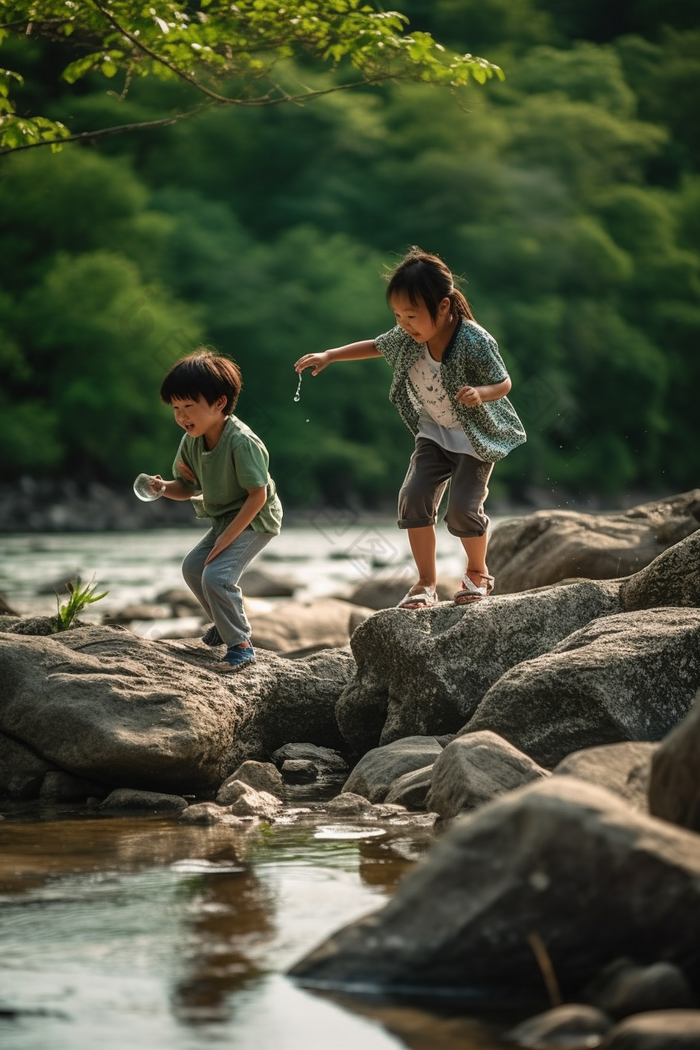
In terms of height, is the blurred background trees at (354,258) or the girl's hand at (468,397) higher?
the girl's hand at (468,397)

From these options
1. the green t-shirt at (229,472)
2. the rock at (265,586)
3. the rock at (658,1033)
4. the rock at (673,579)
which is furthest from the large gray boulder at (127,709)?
the rock at (265,586)

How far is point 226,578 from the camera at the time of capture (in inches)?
233

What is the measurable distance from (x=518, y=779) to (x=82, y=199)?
105 ft

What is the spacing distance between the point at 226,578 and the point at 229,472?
1.38 ft

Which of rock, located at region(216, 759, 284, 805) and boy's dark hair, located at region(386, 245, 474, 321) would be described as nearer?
rock, located at region(216, 759, 284, 805)

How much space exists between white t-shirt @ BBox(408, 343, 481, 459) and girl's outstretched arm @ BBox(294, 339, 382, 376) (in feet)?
0.64

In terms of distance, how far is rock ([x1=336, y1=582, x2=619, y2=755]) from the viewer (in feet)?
19.0

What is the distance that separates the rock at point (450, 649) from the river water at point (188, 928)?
81 cm

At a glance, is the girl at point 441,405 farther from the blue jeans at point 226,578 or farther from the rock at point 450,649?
the blue jeans at point 226,578

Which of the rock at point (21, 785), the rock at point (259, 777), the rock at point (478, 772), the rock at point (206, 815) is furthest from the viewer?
the rock at point (259, 777)

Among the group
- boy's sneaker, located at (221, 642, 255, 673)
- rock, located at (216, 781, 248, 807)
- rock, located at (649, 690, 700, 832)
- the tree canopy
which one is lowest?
rock, located at (216, 781, 248, 807)

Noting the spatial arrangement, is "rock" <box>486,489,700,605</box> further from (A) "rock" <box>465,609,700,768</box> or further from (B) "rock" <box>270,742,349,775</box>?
(A) "rock" <box>465,609,700,768</box>

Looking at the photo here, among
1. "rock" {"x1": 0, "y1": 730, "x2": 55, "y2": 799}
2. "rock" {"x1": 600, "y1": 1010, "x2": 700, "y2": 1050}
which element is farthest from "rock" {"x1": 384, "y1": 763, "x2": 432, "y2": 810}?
"rock" {"x1": 600, "y1": 1010, "x2": 700, "y2": 1050}

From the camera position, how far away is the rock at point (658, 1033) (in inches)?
102
